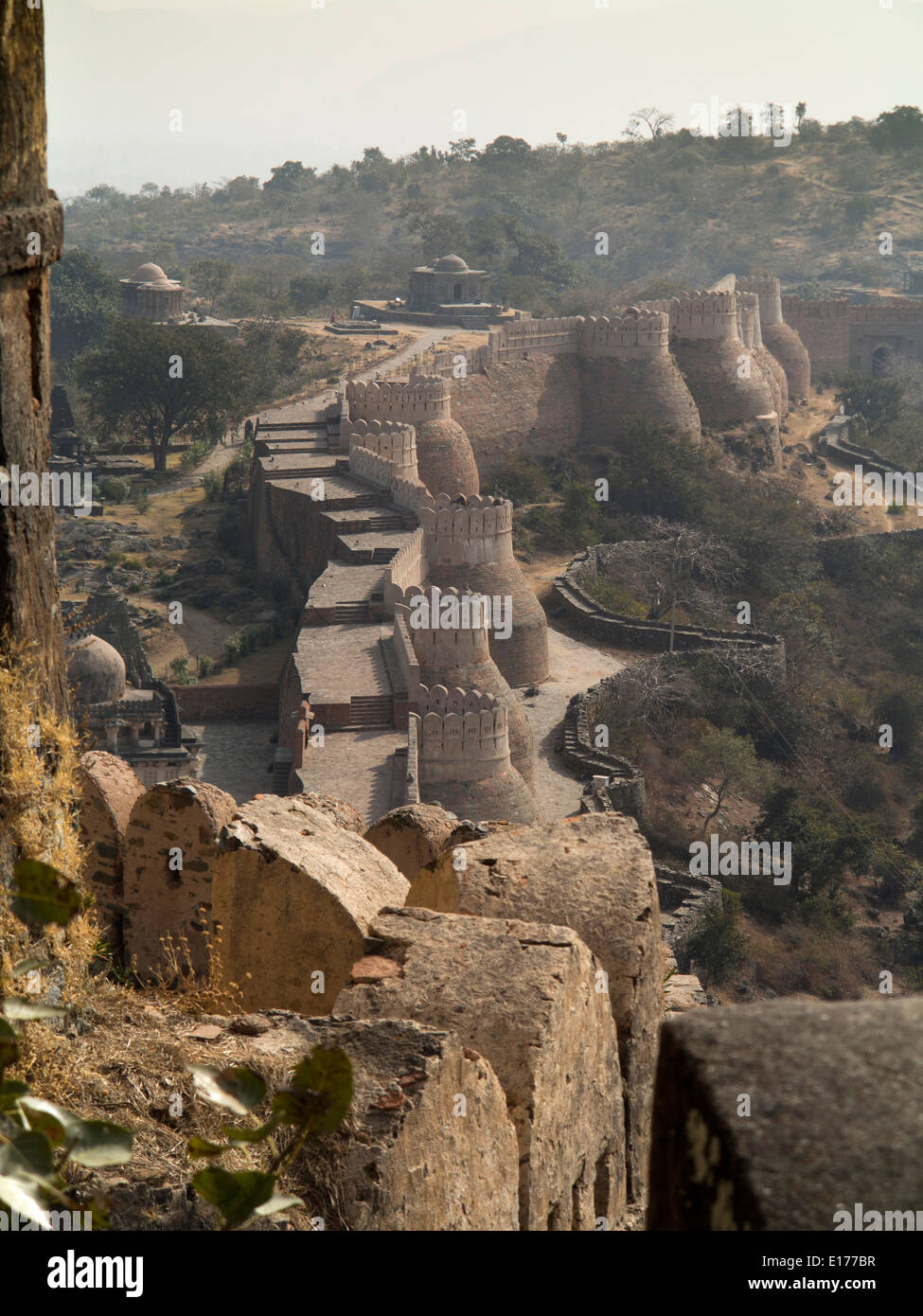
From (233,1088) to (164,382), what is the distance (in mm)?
42473

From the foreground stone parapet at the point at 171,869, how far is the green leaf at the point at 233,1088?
399cm

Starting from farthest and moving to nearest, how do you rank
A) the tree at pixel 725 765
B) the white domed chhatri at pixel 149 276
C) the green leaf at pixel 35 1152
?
1. the white domed chhatri at pixel 149 276
2. the tree at pixel 725 765
3. the green leaf at pixel 35 1152

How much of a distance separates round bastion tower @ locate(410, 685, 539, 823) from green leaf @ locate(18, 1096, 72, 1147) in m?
17.5

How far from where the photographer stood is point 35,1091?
3.88 meters

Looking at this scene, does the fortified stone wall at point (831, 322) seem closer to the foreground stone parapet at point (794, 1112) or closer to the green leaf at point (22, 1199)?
the green leaf at point (22, 1199)

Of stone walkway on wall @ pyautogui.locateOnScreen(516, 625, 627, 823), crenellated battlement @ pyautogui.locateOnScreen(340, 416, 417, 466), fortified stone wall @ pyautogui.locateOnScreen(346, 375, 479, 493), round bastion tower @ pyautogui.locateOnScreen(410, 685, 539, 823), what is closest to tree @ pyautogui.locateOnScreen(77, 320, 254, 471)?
fortified stone wall @ pyautogui.locateOnScreen(346, 375, 479, 493)

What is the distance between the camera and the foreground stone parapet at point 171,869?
7.07 meters

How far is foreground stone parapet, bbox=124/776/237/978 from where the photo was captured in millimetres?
Result: 7074

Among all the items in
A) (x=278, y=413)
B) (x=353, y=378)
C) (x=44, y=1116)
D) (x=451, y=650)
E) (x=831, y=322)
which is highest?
(x=831, y=322)

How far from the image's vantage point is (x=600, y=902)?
6.15 meters

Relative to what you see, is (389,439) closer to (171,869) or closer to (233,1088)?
(171,869)

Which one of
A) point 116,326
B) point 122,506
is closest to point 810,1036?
point 122,506

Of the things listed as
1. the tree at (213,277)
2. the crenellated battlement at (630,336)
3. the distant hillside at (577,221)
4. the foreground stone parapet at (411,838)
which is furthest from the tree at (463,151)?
the foreground stone parapet at (411,838)

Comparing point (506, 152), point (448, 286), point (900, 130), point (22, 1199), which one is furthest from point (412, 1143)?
point (506, 152)
